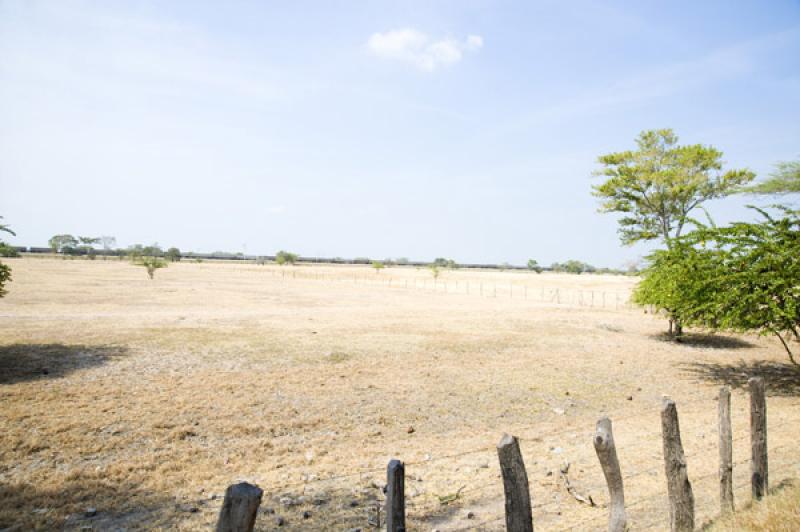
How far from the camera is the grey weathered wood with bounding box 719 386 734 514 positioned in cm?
577

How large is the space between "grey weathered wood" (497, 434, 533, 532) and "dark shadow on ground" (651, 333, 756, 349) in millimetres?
23667

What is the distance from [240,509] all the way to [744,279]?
1611cm

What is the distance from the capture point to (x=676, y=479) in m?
5.07

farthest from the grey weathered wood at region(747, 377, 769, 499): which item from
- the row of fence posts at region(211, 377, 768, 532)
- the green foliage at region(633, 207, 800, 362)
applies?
the green foliage at region(633, 207, 800, 362)

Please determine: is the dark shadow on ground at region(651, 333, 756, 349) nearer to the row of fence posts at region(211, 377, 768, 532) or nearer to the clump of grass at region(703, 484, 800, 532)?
the row of fence posts at region(211, 377, 768, 532)

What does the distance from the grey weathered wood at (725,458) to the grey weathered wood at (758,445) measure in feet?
1.71

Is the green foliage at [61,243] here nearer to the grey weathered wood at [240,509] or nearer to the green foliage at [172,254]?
the green foliage at [172,254]

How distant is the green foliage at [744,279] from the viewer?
13.1 m

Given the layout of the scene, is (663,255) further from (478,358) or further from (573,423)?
(573,423)

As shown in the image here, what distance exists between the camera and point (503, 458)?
405cm

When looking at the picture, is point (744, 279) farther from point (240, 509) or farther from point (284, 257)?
point (284, 257)

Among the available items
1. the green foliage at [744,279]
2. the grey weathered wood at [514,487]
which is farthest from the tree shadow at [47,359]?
the green foliage at [744,279]

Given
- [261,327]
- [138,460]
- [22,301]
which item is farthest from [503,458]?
[22,301]

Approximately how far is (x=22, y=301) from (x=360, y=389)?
30386mm
